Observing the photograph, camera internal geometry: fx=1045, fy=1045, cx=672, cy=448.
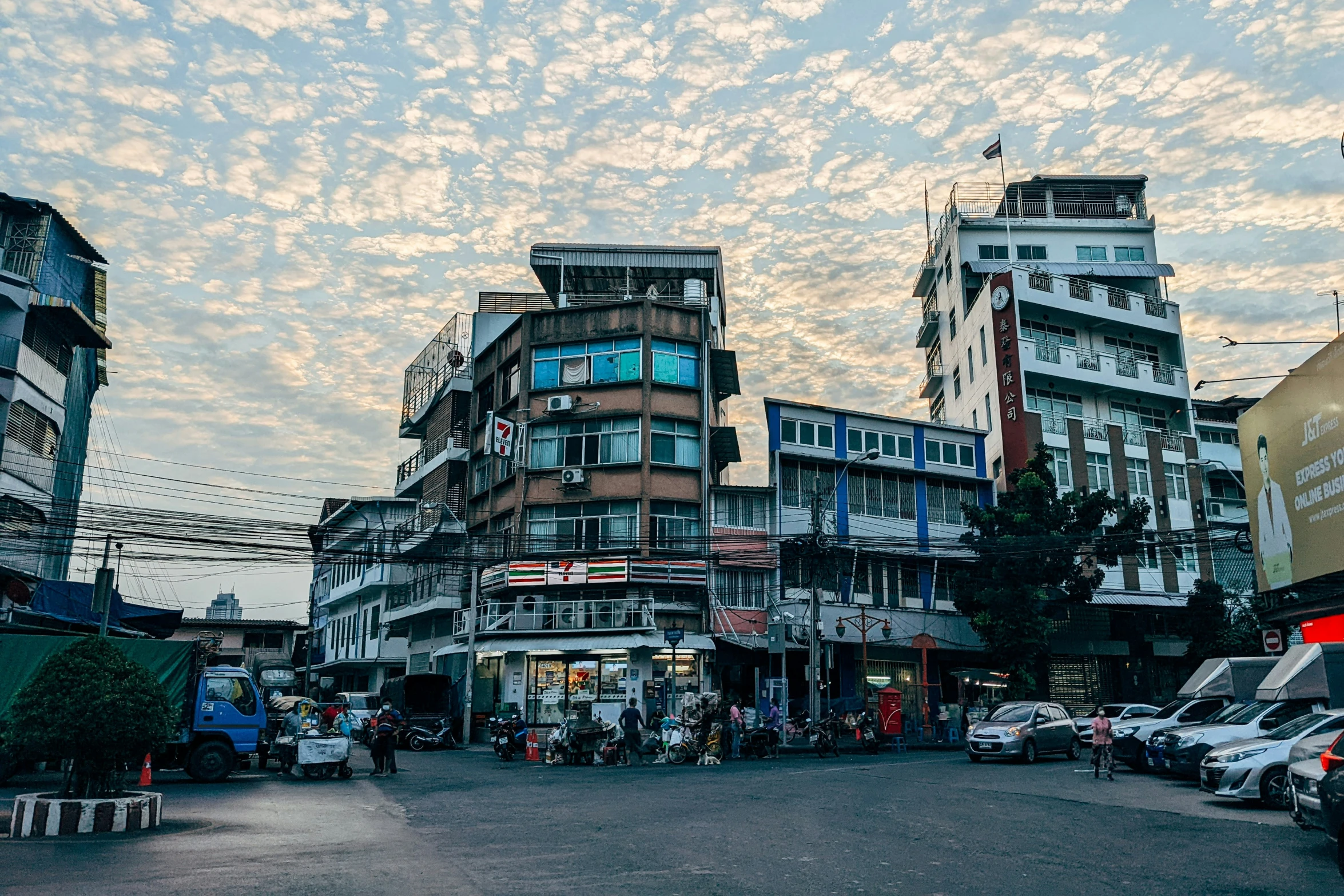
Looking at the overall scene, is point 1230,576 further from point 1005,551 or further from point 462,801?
point 462,801

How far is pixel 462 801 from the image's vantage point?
56.9 ft

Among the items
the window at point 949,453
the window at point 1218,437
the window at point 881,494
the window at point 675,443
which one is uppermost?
the window at point 1218,437

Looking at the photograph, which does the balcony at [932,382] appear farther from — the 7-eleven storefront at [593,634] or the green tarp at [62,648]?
the green tarp at [62,648]

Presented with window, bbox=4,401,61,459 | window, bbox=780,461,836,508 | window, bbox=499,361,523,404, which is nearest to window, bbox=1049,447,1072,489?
window, bbox=780,461,836,508

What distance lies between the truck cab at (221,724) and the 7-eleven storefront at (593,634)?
18.6 metres

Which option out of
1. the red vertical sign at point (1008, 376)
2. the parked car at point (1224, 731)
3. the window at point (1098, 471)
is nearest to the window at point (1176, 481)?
the window at point (1098, 471)

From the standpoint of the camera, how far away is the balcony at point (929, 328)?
6556 cm

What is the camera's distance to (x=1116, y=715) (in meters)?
31.0

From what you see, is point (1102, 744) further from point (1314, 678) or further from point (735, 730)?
point (735, 730)

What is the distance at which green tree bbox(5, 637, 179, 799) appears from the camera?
12.7 m

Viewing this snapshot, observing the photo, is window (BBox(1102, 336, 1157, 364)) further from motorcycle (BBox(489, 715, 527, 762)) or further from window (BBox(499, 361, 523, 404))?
motorcycle (BBox(489, 715, 527, 762))

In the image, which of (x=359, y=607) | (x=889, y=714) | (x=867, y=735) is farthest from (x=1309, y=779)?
(x=359, y=607)

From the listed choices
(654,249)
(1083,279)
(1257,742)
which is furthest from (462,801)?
(1083,279)

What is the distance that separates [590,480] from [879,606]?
13554 millimetres
